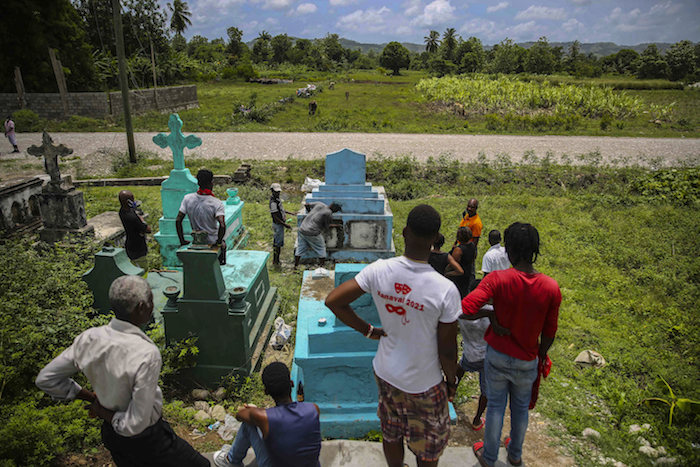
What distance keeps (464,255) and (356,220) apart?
330cm

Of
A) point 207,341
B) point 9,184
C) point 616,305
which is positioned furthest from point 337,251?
point 9,184

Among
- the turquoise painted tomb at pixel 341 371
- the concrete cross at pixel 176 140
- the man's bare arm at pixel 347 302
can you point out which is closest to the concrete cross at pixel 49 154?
the concrete cross at pixel 176 140

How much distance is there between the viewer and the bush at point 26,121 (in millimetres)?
18828

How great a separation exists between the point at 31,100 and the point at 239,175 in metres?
15.4

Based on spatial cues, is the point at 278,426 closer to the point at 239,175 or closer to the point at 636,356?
the point at 636,356

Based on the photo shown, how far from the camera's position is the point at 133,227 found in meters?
5.36

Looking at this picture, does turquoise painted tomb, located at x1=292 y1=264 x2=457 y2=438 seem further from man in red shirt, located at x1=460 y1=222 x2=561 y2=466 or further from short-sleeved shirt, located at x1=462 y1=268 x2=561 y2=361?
short-sleeved shirt, located at x1=462 y1=268 x2=561 y2=361

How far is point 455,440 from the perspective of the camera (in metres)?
3.70

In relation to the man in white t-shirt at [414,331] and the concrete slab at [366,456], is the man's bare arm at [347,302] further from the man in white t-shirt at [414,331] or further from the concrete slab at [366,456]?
the concrete slab at [366,456]

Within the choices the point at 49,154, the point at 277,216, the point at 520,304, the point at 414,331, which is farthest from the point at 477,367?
the point at 49,154

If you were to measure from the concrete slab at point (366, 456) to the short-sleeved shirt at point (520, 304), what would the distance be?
1.05m

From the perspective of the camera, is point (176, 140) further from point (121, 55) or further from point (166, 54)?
point (166, 54)

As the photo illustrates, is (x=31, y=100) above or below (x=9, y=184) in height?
above

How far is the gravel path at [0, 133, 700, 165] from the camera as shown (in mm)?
16281
